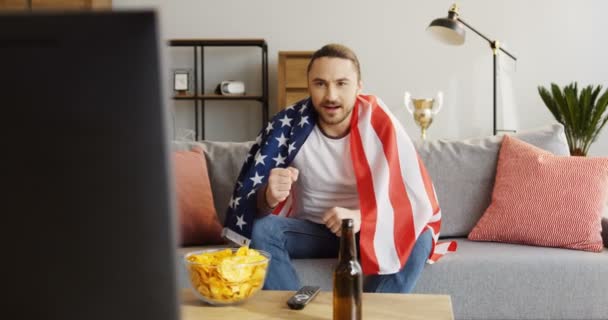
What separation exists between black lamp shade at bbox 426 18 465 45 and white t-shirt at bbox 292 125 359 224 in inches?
73.3

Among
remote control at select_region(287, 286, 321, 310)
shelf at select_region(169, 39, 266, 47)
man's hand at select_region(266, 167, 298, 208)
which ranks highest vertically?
shelf at select_region(169, 39, 266, 47)

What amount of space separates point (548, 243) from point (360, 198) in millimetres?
711

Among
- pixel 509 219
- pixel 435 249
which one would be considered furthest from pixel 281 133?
pixel 509 219

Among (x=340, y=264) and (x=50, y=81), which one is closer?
(x=50, y=81)

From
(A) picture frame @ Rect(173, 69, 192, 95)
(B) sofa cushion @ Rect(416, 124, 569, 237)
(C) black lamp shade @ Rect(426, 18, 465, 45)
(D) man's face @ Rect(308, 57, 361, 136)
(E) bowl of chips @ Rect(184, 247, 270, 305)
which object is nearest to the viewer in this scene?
(E) bowl of chips @ Rect(184, 247, 270, 305)

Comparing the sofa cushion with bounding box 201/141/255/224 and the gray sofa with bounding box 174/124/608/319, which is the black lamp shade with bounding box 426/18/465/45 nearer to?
the sofa cushion with bounding box 201/141/255/224

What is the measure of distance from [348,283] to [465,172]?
1456 millimetres

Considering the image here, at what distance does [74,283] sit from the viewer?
37 cm

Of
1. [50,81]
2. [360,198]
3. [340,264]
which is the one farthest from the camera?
[360,198]

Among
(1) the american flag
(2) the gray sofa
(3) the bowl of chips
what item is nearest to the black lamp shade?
(1) the american flag

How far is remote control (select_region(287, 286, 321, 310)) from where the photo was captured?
1.38 meters

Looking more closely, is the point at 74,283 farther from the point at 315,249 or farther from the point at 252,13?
the point at 252,13

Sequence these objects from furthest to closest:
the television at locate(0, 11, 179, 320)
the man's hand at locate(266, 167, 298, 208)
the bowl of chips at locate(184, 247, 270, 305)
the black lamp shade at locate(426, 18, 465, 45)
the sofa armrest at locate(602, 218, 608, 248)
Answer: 1. the black lamp shade at locate(426, 18, 465, 45)
2. the sofa armrest at locate(602, 218, 608, 248)
3. the man's hand at locate(266, 167, 298, 208)
4. the bowl of chips at locate(184, 247, 270, 305)
5. the television at locate(0, 11, 179, 320)

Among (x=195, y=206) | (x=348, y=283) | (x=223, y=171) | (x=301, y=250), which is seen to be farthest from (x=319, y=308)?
(x=223, y=171)
